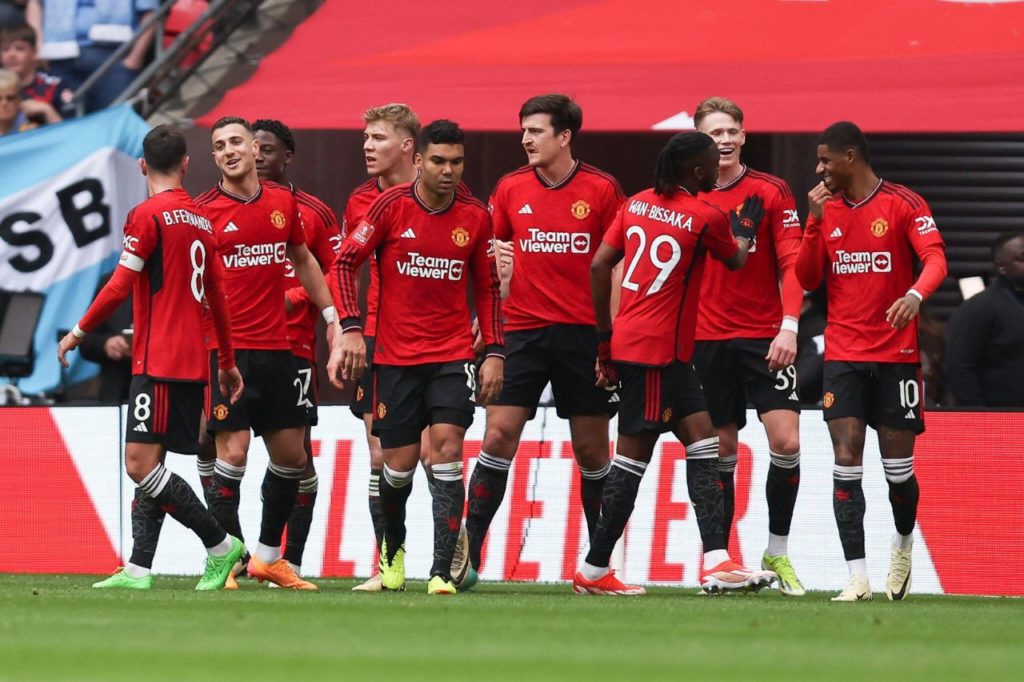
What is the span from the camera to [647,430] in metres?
9.48

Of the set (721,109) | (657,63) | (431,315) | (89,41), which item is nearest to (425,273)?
(431,315)

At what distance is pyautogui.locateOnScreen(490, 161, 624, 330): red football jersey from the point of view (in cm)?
998

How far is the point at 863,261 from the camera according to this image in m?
9.70

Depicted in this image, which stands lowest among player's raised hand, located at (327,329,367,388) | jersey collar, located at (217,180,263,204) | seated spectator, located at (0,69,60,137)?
player's raised hand, located at (327,329,367,388)

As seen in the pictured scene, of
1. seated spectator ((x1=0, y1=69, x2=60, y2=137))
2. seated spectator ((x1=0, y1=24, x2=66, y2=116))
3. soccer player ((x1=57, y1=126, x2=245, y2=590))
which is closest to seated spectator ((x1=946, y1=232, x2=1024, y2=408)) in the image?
soccer player ((x1=57, y1=126, x2=245, y2=590))

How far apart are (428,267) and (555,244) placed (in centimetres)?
82

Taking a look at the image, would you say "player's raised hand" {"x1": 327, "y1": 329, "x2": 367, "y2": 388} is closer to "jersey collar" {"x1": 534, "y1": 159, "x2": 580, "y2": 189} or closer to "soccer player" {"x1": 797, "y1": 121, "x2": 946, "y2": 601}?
"jersey collar" {"x1": 534, "y1": 159, "x2": 580, "y2": 189}

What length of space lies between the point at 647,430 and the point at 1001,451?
311 centimetres

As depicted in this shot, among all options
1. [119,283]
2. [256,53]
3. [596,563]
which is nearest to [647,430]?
[596,563]

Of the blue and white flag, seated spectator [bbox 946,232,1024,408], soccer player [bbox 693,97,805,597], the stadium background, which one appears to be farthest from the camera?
the blue and white flag

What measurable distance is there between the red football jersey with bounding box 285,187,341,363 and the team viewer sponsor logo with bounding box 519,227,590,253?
1271mm

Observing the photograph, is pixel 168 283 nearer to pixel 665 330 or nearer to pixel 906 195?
pixel 665 330

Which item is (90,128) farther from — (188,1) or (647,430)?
(647,430)

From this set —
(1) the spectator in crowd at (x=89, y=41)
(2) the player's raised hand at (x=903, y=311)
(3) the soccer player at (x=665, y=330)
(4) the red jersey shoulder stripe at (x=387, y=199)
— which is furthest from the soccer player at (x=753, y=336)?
(1) the spectator in crowd at (x=89, y=41)
